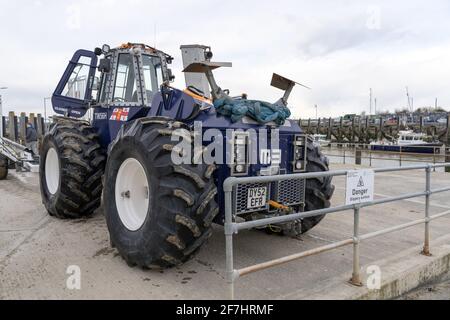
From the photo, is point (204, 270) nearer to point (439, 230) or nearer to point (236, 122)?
point (236, 122)

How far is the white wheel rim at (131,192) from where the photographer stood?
462 centimetres

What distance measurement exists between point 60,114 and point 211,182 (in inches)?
185

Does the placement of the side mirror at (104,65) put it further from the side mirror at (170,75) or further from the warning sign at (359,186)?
the warning sign at (359,186)

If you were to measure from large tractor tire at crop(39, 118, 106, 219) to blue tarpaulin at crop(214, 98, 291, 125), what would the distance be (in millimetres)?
2520

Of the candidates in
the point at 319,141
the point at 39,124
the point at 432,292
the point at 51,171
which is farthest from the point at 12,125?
the point at 432,292

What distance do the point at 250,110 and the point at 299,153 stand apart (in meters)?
0.89

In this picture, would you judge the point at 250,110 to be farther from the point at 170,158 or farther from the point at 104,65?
the point at 104,65

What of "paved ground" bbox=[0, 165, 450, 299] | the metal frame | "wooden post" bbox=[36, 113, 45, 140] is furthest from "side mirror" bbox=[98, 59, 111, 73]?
"wooden post" bbox=[36, 113, 45, 140]

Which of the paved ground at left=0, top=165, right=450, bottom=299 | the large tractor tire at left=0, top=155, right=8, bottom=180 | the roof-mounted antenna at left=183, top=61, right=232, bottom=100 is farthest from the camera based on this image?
the large tractor tire at left=0, top=155, right=8, bottom=180

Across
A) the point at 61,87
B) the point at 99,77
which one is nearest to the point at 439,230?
the point at 99,77

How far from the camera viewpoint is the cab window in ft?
20.2

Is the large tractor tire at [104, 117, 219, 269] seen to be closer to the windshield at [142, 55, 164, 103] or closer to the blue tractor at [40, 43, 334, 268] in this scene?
the blue tractor at [40, 43, 334, 268]

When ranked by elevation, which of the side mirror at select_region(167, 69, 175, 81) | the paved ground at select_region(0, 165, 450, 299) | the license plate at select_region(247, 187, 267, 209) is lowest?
the paved ground at select_region(0, 165, 450, 299)
